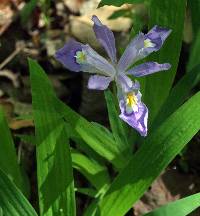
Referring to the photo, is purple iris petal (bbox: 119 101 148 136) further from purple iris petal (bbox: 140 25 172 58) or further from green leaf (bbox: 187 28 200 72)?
green leaf (bbox: 187 28 200 72)

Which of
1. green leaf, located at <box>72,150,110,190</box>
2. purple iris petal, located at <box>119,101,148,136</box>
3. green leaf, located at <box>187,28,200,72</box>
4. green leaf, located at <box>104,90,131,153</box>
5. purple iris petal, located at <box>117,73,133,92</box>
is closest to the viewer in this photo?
purple iris petal, located at <box>119,101,148,136</box>

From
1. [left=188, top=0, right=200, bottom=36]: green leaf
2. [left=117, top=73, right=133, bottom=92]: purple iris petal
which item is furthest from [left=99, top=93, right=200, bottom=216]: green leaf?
[left=188, top=0, right=200, bottom=36]: green leaf

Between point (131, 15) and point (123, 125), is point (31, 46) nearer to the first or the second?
point (131, 15)

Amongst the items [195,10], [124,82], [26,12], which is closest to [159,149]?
[124,82]

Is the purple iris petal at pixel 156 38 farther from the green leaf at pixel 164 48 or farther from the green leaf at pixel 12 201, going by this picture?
the green leaf at pixel 12 201

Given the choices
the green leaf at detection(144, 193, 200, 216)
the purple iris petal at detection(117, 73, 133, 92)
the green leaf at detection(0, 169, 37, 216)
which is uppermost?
the purple iris petal at detection(117, 73, 133, 92)
